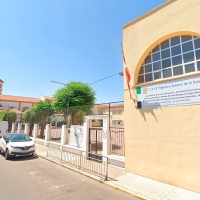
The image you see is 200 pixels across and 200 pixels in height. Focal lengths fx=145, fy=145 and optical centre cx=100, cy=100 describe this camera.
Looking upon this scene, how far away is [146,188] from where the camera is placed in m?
5.65

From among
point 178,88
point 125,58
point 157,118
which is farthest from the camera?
point 125,58

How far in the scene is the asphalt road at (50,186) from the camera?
4.98 metres

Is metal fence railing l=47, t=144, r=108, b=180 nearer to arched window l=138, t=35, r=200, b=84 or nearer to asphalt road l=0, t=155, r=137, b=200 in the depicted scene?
asphalt road l=0, t=155, r=137, b=200

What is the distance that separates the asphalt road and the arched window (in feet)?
17.8

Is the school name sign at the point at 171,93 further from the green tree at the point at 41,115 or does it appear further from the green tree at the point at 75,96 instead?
the green tree at the point at 41,115

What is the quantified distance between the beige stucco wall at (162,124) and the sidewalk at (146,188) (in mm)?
323

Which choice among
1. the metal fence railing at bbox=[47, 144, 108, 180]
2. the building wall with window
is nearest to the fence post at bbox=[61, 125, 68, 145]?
the metal fence railing at bbox=[47, 144, 108, 180]

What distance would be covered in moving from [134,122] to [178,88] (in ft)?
8.61

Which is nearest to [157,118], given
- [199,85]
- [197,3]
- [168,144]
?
[168,144]

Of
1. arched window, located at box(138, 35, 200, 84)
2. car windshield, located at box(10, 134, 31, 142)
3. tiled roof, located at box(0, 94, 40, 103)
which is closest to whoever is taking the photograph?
arched window, located at box(138, 35, 200, 84)

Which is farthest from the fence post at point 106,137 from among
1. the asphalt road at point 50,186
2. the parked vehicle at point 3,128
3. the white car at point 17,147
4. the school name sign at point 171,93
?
the parked vehicle at point 3,128

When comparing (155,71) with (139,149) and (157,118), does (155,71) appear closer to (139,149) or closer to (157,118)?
(157,118)

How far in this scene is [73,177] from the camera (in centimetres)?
674

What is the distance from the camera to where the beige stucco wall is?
18.6 feet
